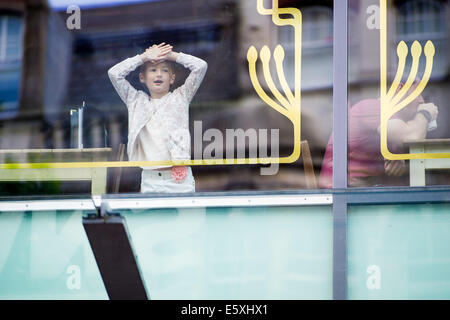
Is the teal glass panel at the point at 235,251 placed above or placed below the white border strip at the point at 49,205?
below

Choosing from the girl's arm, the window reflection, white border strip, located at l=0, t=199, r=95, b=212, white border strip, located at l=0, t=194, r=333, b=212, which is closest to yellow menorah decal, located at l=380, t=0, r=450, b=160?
white border strip, located at l=0, t=194, r=333, b=212

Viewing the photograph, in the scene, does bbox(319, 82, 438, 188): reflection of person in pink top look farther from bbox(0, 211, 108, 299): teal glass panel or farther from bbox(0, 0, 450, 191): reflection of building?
bbox(0, 211, 108, 299): teal glass panel

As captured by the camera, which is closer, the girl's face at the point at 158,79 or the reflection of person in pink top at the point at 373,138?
the reflection of person in pink top at the point at 373,138

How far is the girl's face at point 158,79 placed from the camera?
12.9ft

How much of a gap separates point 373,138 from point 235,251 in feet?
3.30

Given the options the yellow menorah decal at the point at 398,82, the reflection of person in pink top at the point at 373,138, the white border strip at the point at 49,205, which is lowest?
the white border strip at the point at 49,205

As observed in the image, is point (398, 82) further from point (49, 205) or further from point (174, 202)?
point (49, 205)

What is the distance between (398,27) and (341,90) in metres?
0.49

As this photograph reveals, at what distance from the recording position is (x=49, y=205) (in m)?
3.82

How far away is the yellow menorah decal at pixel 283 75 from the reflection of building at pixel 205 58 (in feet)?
0.11

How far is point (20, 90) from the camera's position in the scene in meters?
3.98

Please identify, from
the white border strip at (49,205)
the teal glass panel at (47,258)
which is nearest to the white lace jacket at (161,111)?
the white border strip at (49,205)

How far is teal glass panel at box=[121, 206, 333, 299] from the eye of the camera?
145 inches

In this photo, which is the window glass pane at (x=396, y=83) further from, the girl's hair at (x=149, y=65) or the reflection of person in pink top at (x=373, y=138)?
the girl's hair at (x=149, y=65)
